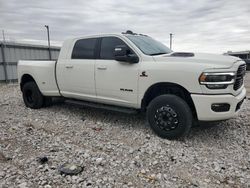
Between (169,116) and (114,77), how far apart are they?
1.37 m

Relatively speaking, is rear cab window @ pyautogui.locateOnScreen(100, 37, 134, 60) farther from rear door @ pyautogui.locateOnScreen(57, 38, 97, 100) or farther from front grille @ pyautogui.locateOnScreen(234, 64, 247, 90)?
front grille @ pyautogui.locateOnScreen(234, 64, 247, 90)

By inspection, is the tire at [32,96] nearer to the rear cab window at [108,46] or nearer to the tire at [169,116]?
the rear cab window at [108,46]

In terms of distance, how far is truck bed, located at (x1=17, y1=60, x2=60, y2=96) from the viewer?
5852 millimetres

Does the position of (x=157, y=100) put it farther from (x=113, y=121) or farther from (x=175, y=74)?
(x=113, y=121)

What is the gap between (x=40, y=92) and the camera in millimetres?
6316

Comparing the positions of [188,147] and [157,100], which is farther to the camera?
[157,100]

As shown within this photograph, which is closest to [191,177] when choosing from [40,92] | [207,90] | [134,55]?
[207,90]

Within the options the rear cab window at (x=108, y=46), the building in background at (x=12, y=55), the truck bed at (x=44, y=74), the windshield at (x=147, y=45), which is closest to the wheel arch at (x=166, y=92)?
the windshield at (x=147, y=45)

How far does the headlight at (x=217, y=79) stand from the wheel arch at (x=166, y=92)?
0.38 metres

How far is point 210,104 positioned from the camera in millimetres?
3607

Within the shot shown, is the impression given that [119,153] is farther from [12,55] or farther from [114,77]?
[12,55]

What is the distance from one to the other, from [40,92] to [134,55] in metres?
3.30

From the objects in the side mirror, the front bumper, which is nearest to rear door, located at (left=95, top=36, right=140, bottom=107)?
the side mirror

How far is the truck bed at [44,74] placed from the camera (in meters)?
5.85
